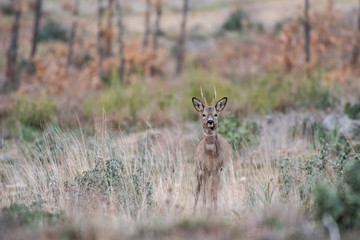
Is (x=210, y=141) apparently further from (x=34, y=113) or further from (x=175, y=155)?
(x=34, y=113)

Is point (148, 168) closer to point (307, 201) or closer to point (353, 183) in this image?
point (307, 201)

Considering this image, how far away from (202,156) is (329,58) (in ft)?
49.5

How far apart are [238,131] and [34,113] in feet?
16.1

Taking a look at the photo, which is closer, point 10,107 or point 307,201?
point 307,201

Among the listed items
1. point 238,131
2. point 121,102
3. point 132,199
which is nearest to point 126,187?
point 132,199

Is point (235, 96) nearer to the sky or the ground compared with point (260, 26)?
nearer to the ground

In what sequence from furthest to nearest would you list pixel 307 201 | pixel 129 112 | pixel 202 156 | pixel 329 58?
1. pixel 329 58
2. pixel 129 112
3. pixel 202 156
4. pixel 307 201

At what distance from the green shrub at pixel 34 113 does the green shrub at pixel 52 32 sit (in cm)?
2075

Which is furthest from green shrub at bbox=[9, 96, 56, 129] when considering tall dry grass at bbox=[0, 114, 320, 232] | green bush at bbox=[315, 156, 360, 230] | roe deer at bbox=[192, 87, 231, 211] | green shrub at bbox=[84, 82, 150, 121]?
green bush at bbox=[315, 156, 360, 230]

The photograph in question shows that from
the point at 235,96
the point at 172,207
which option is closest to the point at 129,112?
the point at 235,96

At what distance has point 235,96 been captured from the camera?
13594 millimetres

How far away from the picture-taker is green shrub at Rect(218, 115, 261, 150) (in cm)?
941

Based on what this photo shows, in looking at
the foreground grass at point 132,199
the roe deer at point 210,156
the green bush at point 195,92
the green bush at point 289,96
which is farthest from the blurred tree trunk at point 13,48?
the roe deer at point 210,156

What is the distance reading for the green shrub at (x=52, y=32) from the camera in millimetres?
33344
